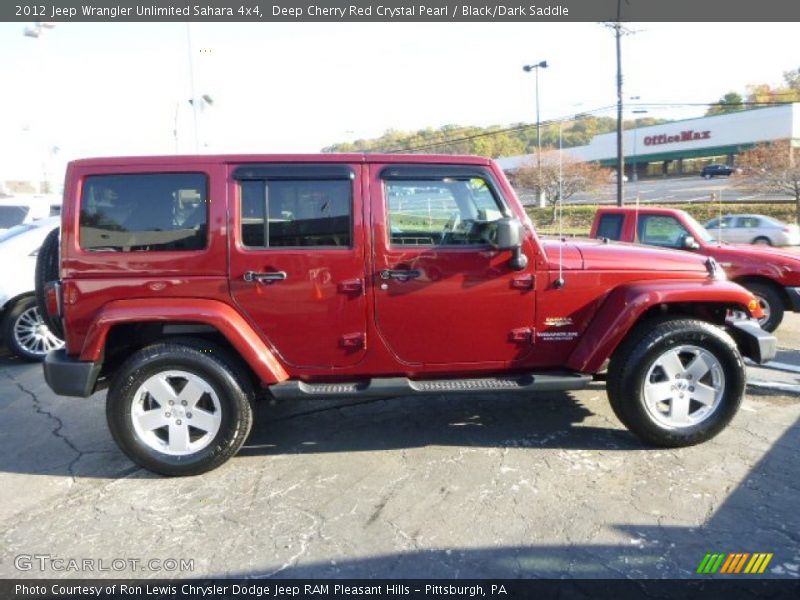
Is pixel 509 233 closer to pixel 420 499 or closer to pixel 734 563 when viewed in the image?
pixel 420 499

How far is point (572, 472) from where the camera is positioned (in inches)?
138

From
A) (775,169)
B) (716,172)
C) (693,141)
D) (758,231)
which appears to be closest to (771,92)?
(693,141)

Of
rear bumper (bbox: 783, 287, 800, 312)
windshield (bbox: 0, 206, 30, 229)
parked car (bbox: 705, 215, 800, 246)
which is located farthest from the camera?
parked car (bbox: 705, 215, 800, 246)

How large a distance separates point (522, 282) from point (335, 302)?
124 centimetres

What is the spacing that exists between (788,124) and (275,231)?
5538 cm

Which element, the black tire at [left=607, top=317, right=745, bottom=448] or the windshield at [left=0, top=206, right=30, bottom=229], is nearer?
the black tire at [left=607, top=317, right=745, bottom=448]

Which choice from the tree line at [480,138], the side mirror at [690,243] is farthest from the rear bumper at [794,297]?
the tree line at [480,138]

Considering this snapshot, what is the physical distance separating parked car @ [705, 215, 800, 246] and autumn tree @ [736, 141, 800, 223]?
9.76m

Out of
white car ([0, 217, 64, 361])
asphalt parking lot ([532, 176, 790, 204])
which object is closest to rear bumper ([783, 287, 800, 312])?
white car ([0, 217, 64, 361])

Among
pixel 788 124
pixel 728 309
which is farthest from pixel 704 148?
pixel 728 309

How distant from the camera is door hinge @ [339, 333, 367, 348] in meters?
3.70

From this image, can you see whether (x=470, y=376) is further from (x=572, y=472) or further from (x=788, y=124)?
(x=788, y=124)

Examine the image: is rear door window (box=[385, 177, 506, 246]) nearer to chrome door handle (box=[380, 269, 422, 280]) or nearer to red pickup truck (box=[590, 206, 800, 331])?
chrome door handle (box=[380, 269, 422, 280])

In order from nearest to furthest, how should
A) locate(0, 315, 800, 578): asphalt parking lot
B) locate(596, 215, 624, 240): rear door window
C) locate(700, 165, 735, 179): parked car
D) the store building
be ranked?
locate(0, 315, 800, 578): asphalt parking lot
locate(596, 215, 624, 240): rear door window
locate(700, 165, 735, 179): parked car
the store building
